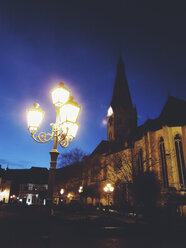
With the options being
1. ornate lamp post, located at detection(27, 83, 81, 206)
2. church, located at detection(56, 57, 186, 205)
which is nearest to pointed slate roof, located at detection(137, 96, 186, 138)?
church, located at detection(56, 57, 186, 205)

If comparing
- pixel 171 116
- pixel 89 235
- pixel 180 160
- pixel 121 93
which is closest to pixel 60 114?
pixel 89 235

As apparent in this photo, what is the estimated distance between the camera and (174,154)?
83.1 ft

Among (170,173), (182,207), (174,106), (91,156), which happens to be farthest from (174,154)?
(91,156)

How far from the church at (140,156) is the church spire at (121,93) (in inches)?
40.7

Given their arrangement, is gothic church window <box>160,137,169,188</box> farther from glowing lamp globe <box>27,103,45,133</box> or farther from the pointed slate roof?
glowing lamp globe <box>27,103,45,133</box>

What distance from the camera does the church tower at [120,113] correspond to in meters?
46.1

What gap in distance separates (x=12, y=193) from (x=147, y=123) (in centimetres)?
5116

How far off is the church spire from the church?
1034 millimetres

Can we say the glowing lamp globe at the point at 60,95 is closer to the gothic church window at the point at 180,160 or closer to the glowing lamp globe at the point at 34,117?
the glowing lamp globe at the point at 34,117

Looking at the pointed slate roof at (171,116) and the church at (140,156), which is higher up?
the pointed slate roof at (171,116)

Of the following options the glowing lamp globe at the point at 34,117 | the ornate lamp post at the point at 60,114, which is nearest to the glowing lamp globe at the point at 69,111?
the ornate lamp post at the point at 60,114

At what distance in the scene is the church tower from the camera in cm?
4606

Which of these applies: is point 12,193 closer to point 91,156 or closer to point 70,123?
point 91,156

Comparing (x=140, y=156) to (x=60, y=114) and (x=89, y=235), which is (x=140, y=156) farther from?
(x=60, y=114)
